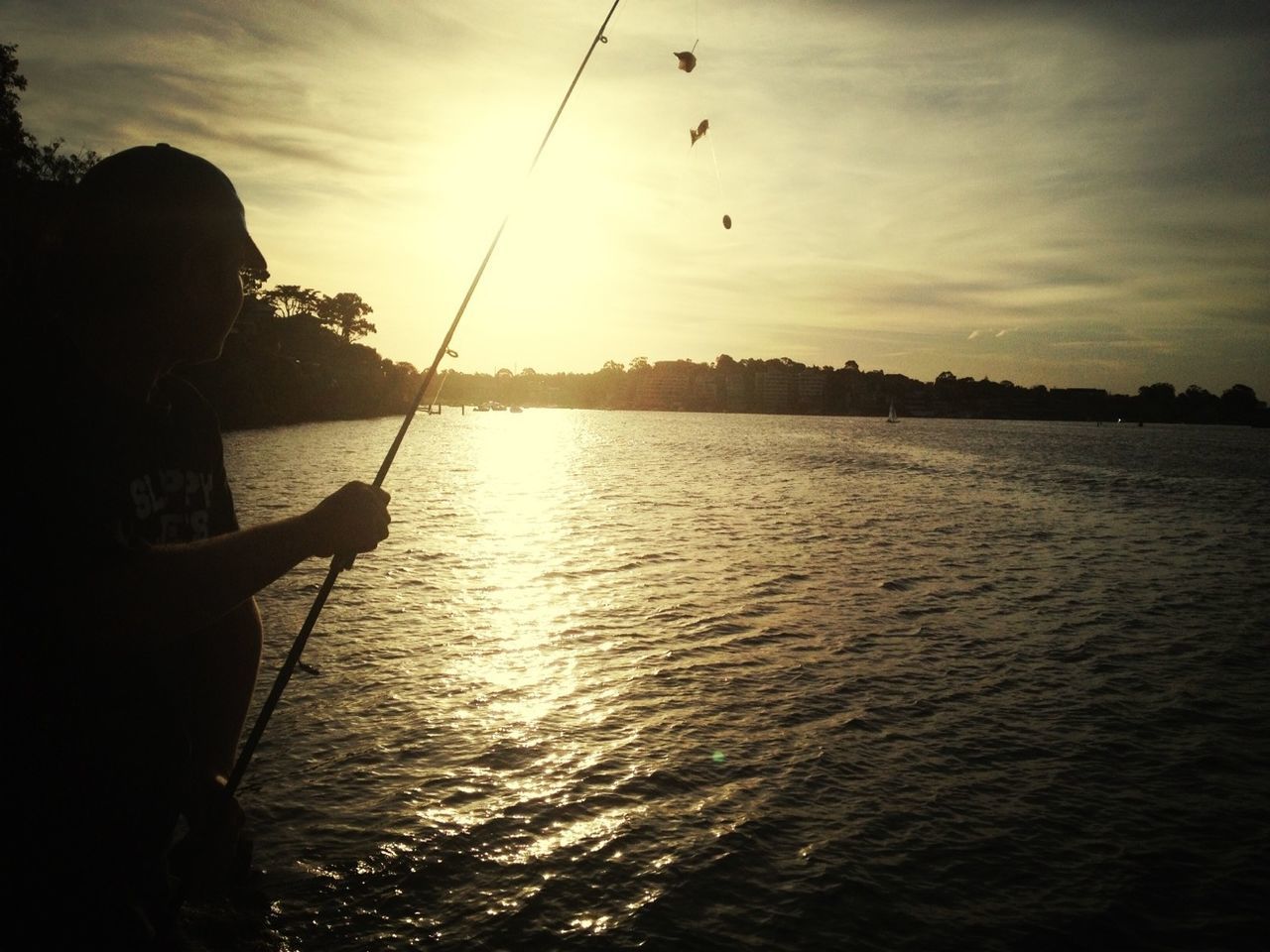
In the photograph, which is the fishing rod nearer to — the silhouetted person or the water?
the silhouetted person

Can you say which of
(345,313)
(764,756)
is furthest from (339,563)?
(345,313)

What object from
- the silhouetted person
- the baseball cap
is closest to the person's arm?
the silhouetted person

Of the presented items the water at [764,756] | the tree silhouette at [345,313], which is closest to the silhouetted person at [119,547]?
the water at [764,756]

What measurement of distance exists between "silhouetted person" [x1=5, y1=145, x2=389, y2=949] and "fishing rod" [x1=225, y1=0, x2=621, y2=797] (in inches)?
14.2

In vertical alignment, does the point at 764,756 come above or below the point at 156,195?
below

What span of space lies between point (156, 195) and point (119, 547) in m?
0.98

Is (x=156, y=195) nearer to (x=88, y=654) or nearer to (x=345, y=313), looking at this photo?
(x=88, y=654)

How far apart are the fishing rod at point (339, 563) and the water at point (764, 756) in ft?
10.6

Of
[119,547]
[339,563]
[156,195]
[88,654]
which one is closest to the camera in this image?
[119,547]

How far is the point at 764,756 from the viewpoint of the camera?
9750mm

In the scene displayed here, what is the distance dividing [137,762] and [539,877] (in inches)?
227

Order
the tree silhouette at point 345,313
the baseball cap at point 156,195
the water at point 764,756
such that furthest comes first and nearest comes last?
1. the tree silhouette at point 345,313
2. the water at point 764,756
3. the baseball cap at point 156,195

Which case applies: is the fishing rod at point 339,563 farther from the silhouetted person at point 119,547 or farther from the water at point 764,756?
the water at point 764,756

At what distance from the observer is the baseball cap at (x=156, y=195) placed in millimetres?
1977
